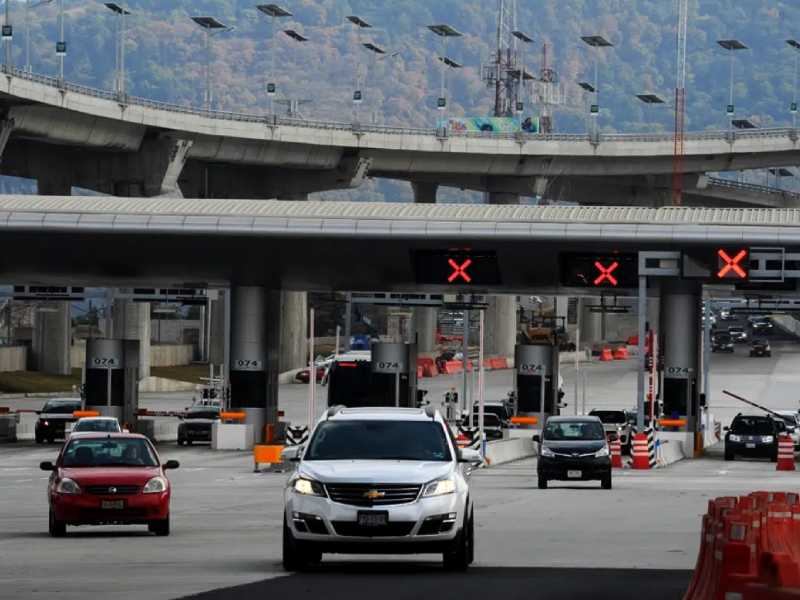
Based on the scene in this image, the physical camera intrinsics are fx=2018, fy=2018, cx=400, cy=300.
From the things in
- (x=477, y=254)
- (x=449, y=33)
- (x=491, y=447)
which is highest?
(x=449, y=33)

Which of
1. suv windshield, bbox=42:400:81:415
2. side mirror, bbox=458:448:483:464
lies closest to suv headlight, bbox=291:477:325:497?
side mirror, bbox=458:448:483:464

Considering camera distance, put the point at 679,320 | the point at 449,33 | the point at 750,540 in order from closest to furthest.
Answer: the point at 750,540
the point at 679,320
the point at 449,33

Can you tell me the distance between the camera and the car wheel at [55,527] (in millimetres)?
24969

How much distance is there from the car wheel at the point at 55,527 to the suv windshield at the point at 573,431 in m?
17.3

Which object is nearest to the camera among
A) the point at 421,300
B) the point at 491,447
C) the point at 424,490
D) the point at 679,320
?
the point at 424,490

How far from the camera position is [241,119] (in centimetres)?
10338

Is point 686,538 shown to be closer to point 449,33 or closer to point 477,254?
point 477,254

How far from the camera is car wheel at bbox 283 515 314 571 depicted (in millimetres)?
19000

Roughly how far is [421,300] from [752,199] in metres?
76.8

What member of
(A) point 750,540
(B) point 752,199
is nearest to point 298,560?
(A) point 750,540

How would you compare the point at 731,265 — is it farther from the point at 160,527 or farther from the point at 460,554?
the point at 460,554

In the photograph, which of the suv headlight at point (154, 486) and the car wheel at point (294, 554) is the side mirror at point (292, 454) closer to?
the car wheel at point (294, 554)

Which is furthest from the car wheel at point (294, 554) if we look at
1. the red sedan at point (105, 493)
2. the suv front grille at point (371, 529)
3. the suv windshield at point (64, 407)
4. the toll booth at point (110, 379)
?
the toll booth at point (110, 379)

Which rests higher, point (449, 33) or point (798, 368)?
point (449, 33)
